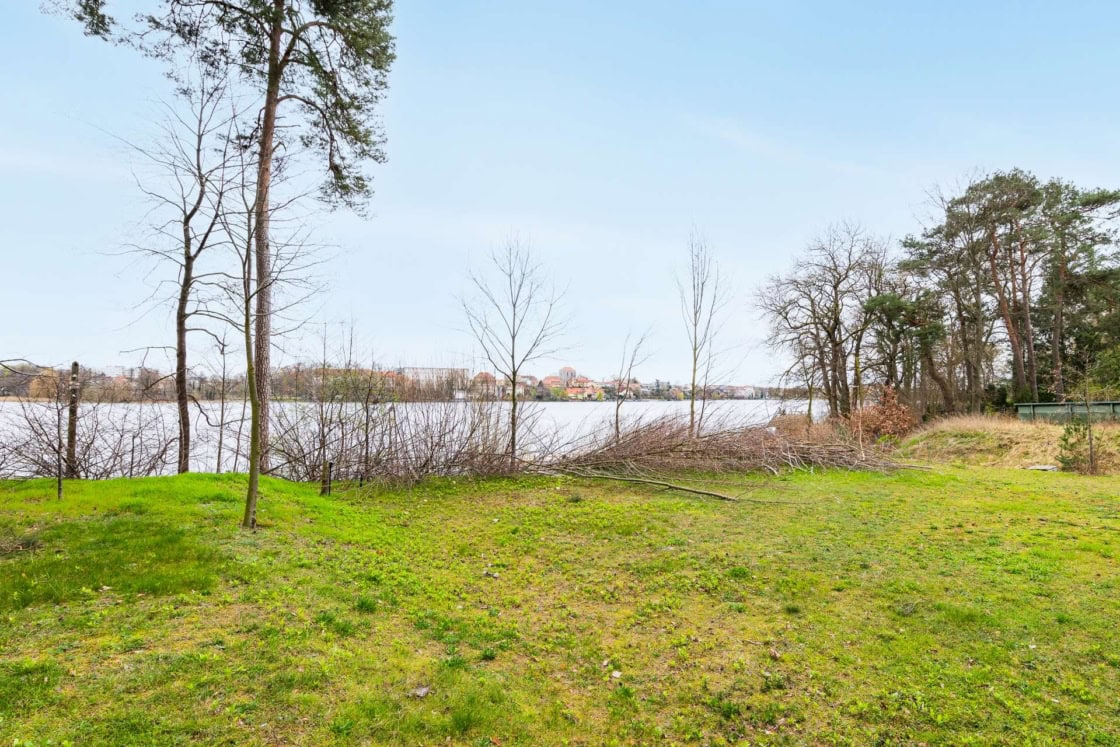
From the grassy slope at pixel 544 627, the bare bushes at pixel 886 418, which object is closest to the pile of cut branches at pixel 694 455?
the grassy slope at pixel 544 627

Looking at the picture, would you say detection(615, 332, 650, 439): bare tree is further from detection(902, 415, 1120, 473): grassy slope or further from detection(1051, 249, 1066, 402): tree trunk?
detection(1051, 249, 1066, 402): tree trunk

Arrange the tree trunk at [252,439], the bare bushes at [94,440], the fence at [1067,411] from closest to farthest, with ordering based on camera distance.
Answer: the tree trunk at [252,439]
the bare bushes at [94,440]
the fence at [1067,411]

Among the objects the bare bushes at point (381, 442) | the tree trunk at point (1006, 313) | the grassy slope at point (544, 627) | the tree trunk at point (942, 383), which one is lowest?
the grassy slope at point (544, 627)

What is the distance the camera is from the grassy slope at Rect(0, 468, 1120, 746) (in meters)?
2.16

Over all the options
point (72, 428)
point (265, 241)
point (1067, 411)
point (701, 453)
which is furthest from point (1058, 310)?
point (72, 428)

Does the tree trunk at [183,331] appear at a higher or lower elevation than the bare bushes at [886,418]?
higher

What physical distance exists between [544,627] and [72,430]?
7.16m

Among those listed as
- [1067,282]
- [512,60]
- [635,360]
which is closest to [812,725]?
[635,360]

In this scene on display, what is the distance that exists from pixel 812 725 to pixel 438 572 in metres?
3.06

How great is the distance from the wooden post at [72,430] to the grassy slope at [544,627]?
110cm

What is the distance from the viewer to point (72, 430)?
6426mm

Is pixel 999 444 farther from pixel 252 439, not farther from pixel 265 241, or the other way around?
pixel 265 241

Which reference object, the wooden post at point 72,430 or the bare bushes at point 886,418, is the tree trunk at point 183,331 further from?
the bare bushes at point 886,418

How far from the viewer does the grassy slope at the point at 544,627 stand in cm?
216
